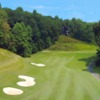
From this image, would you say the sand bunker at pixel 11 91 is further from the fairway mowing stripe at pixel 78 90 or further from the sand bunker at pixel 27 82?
the fairway mowing stripe at pixel 78 90

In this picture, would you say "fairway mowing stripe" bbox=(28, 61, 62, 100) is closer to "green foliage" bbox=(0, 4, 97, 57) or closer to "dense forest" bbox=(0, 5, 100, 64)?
"dense forest" bbox=(0, 5, 100, 64)

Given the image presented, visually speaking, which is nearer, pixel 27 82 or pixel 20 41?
pixel 27 82

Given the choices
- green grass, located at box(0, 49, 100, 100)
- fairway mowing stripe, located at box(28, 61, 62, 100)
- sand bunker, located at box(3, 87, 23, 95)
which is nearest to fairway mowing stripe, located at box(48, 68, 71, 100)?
green grass, located at box(0, 49, 100, 100)

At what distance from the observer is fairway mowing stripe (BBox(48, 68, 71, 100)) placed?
25.8 m

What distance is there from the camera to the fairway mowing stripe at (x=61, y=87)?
25.8 metres

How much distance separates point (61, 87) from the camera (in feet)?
98.2

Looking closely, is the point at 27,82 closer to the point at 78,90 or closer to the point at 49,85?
the point at 49,85

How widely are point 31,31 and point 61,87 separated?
207 ft

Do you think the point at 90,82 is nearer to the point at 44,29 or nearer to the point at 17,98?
the point at 17,98

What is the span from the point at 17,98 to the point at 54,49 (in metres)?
74.2

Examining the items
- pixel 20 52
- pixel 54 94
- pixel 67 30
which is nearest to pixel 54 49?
pixel 20 52

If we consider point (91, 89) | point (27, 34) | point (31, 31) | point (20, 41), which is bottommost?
point (91, 89)

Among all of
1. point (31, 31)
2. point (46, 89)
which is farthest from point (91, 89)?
point (31, 31)

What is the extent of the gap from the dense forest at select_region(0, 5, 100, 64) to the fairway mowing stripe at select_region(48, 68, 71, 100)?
22.6 m
